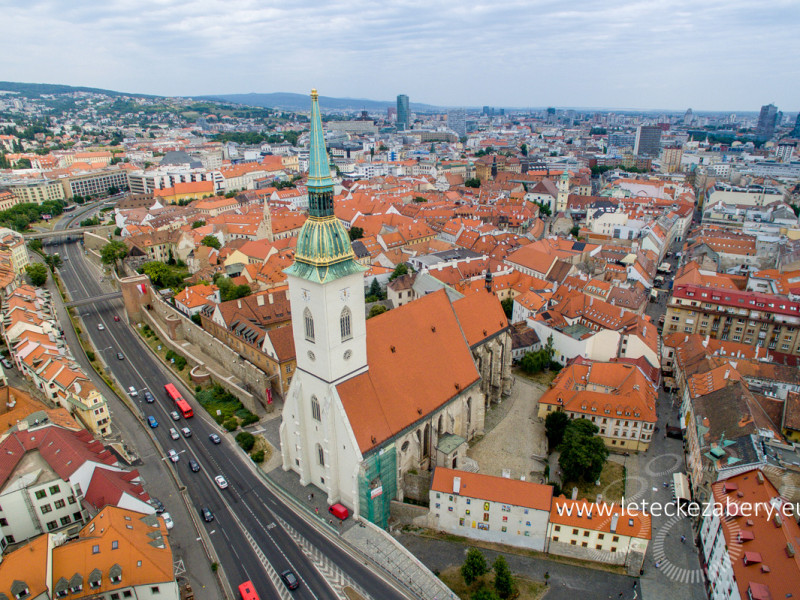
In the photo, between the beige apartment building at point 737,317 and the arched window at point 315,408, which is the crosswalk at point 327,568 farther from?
the beige apartment building at point 737,317

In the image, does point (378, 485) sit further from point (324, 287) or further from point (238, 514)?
point (324, 287)

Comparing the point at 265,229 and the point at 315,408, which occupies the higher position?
the point at 315,408

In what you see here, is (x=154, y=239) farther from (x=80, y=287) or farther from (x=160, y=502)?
(x=160, y=502)

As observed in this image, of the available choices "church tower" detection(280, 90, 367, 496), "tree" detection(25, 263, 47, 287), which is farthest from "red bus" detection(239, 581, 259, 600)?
"tree" detection(25, 263, 47, 287)

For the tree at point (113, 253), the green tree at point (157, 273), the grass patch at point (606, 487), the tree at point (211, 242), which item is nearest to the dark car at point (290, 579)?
the grass patch at point (606, 487)

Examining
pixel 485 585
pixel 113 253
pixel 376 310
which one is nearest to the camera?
pixel 485 585

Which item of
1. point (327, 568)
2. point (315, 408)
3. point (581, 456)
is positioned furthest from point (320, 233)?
point (581, 456)

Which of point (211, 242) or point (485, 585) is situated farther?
point (211, 242)

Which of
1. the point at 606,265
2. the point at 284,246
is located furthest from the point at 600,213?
the point at 284,246
